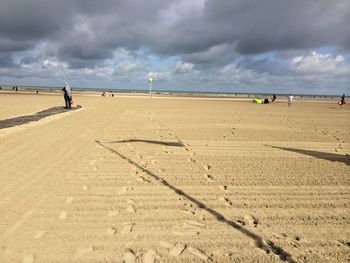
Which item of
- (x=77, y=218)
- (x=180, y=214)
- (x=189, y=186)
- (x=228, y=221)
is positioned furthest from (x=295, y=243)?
(x=77, y=218)

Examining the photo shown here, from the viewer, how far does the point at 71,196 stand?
5457 millimetres

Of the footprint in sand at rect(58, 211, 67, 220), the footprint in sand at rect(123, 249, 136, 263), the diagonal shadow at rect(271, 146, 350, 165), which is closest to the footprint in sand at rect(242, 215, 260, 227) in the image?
the footprint in sand at rect(123, 249, 136, 263)

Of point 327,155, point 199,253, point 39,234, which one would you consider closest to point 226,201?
point 199,253

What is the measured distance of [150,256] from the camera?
12.1 ft

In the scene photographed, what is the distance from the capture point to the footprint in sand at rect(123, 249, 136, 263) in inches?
142

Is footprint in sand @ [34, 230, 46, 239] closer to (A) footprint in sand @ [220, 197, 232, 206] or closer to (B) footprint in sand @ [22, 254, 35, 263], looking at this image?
(B) footprint in sand @ [22, 254, 35, 263]

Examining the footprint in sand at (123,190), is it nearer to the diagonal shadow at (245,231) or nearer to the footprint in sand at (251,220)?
the diagonal shadow at (245,231)

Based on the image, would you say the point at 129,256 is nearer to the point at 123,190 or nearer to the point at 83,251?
the point at 83,251

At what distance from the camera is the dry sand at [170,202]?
385cm

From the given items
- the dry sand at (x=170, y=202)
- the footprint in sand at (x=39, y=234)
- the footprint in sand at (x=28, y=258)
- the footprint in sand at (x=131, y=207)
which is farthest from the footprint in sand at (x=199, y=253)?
the footprint in sand at (x=39, y=234)

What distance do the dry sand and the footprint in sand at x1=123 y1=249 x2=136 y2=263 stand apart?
0.04 ft

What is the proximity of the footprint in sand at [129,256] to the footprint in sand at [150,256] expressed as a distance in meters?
0.12

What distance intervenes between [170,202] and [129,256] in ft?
5.65

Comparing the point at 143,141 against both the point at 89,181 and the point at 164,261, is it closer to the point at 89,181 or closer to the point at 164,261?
the point at 89,181
